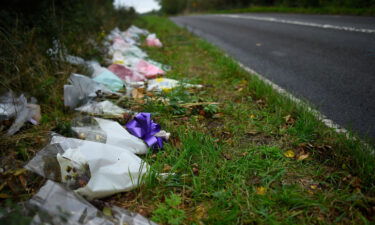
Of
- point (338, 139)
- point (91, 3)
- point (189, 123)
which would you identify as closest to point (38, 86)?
point (189, 123)

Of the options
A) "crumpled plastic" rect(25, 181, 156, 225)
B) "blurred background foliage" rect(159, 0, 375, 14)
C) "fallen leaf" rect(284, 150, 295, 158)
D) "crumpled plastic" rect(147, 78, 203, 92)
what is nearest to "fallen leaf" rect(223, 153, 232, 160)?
"fallen leaf" rect(284, 150, 295, 158)

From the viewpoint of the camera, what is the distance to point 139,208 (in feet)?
4.79

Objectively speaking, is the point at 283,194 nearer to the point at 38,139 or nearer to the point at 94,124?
the point at 94,124

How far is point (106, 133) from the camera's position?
1.98 meters

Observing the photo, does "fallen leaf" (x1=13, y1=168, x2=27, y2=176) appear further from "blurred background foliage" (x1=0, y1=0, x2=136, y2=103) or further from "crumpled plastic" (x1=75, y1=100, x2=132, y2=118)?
"crumpled plastic" (x1=75, y1=100, x2=132, y2=118)

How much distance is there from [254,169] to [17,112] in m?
1.82

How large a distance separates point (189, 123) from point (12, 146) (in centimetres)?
135

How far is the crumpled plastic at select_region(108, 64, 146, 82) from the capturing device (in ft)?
11.5

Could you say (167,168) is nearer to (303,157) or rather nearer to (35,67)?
(303,157)

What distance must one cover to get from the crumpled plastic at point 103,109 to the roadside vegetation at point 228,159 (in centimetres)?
15

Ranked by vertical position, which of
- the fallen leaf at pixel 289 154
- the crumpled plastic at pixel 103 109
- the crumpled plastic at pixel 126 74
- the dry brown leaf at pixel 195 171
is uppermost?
the crumpled plastic at pixel 126 74

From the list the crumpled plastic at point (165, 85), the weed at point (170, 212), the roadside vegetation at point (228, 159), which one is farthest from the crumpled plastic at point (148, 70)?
the weed at point (170, 212)

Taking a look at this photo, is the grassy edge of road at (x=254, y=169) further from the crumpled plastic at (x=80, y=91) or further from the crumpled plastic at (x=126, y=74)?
the crumpled plastic at (x=126, y=74)

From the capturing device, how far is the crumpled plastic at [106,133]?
1927 millimetres
